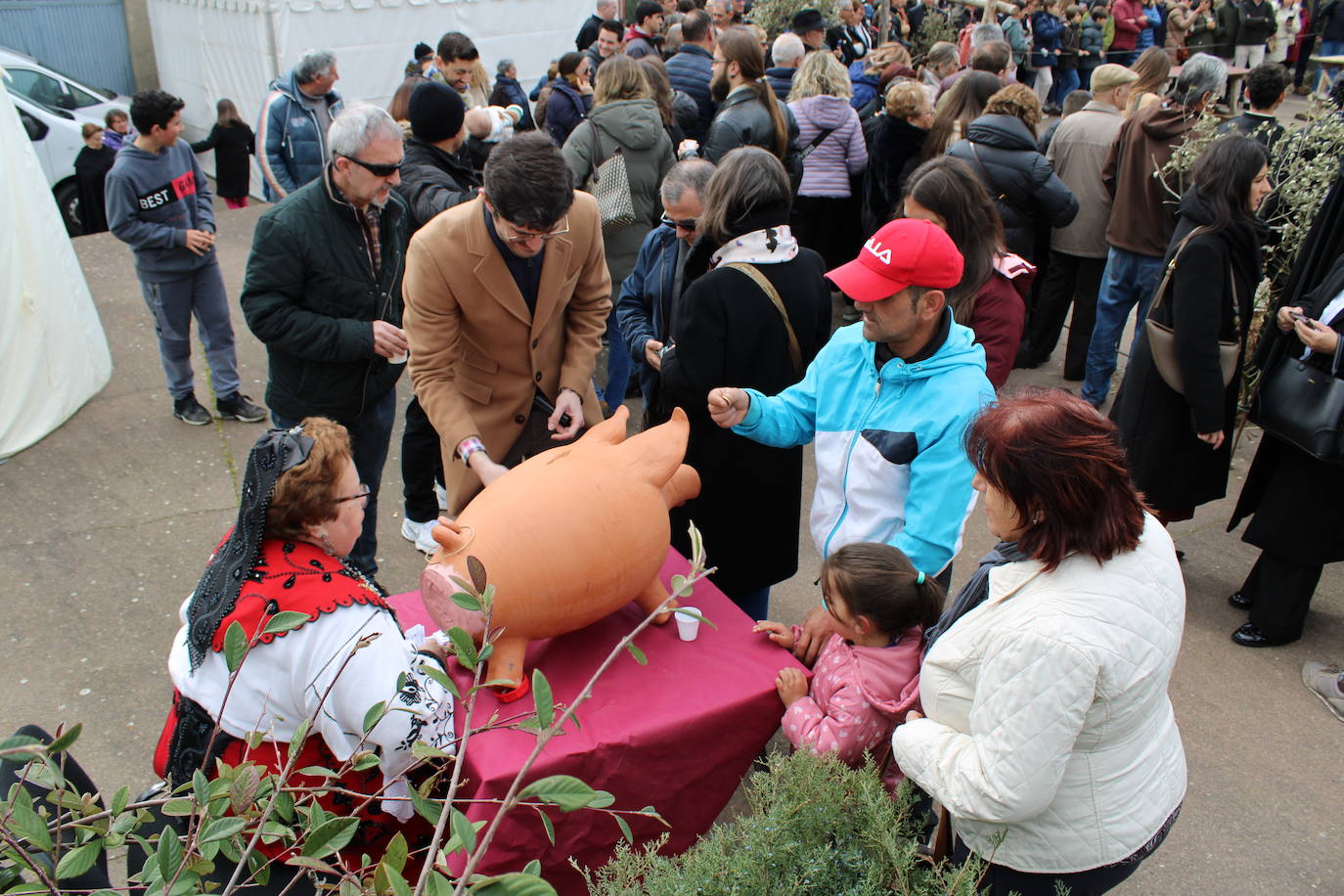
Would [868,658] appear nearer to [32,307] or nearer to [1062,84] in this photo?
[32,307]

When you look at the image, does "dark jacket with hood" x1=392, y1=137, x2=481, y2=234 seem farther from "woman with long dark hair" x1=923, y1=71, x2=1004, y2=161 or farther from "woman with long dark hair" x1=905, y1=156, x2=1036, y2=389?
"woman with long dark hair" x1=923, y1=71, x2=1004, y2=161

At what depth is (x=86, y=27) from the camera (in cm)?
1173

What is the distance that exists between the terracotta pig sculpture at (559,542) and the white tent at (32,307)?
3836 millimetres

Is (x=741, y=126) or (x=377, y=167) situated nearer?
(x=377, y=167)

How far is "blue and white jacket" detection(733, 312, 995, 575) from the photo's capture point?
2.33 meters

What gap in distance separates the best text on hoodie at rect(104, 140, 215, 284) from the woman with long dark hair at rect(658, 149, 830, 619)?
3092 mm

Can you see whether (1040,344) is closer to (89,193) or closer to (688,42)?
(688,42)

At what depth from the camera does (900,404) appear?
2.38 metres

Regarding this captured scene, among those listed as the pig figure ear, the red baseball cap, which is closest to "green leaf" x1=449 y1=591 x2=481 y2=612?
the pig figure ear

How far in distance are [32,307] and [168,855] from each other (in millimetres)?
4763

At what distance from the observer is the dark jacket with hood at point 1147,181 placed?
17.5ft

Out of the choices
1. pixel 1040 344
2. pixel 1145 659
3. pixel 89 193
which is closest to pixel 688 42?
pixel 1040 344

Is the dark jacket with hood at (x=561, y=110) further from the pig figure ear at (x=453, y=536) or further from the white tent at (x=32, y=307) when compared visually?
the pig figure ear at (x=453, y=536)

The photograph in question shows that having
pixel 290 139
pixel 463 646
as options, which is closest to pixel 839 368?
pixel 463 646
